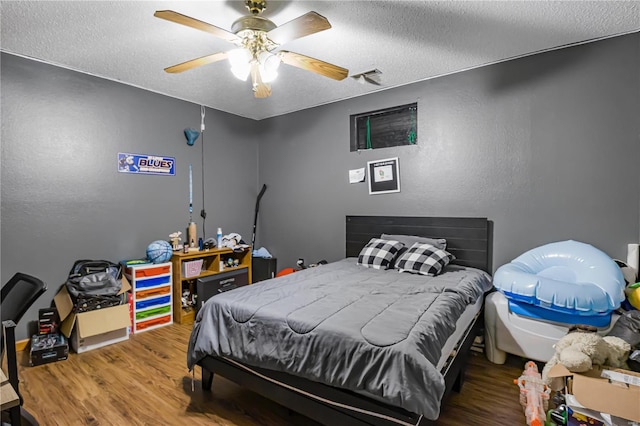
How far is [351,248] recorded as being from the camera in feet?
13.1

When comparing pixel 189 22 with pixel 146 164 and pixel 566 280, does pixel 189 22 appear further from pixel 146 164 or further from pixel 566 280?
pixel 566 280

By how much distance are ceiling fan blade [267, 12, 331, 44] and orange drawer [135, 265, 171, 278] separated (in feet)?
8.30

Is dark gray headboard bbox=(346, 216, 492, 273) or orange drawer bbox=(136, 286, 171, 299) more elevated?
dark gray headboard bbox=(346, 216, 492, 273)

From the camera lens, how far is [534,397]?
196cm

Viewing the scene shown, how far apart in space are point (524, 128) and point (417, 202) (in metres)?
1.18

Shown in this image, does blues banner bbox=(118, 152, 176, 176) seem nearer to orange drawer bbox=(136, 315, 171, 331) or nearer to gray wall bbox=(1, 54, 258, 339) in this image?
gray wall bbox=(1, 54, 258, 339)

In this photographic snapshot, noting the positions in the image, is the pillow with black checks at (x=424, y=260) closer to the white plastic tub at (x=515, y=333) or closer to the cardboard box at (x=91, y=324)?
the white plastic tub at (x=515, y=333)

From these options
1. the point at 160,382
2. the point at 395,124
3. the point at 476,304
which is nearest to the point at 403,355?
the point at 476,304

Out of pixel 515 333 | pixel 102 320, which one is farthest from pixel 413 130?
pixel 102 320

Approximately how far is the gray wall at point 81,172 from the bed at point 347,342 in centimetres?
189

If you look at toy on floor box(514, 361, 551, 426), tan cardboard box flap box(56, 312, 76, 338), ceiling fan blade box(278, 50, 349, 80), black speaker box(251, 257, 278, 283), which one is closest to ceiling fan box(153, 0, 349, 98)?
ceiling fan blade box(278, 50, 349, 80)

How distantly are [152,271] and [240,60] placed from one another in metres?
2.35

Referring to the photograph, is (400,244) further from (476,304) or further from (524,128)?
(524,128)

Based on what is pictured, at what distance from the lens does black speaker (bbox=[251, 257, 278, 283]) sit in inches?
176
